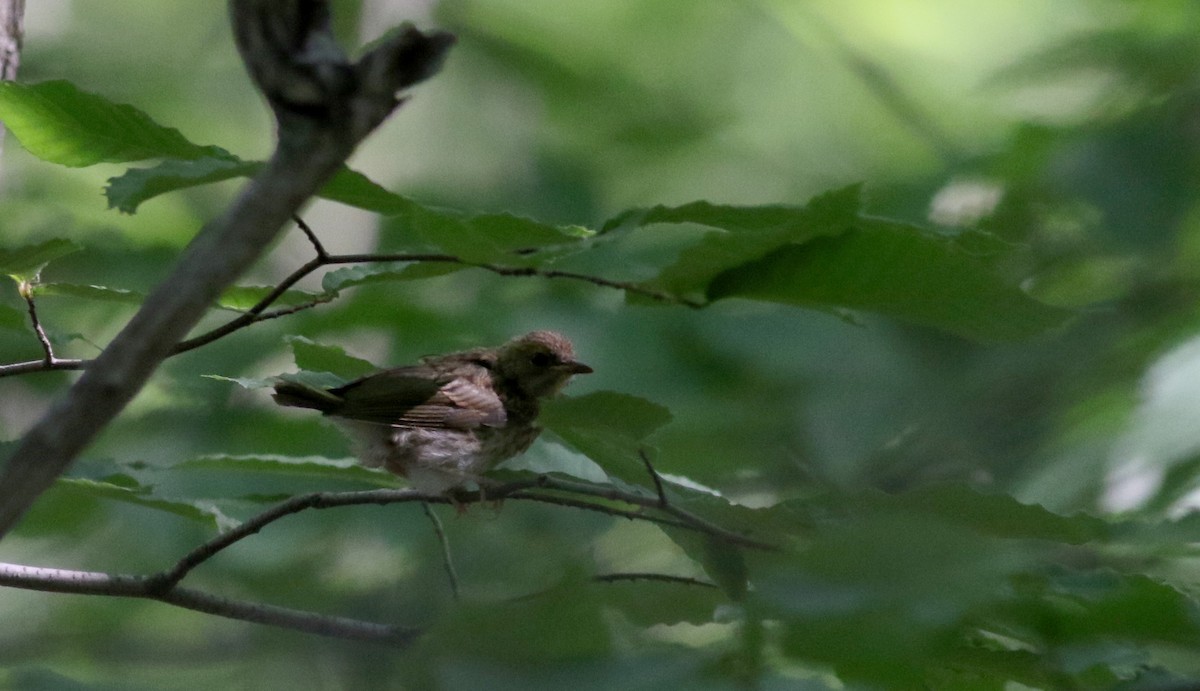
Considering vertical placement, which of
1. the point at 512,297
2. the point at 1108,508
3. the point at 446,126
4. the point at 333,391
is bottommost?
the point at 333,391

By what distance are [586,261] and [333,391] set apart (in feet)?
3.17

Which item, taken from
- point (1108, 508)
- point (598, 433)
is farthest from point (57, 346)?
point (1108, 508)

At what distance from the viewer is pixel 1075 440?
2861 millimetres

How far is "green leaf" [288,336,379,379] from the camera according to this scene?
2.70 metres

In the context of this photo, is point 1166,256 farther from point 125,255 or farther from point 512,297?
point 125,255

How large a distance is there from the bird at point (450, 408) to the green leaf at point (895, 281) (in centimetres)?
224

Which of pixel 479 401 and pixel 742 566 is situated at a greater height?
pixel 479 401

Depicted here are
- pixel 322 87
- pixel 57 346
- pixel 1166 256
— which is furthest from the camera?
pixel 57 346

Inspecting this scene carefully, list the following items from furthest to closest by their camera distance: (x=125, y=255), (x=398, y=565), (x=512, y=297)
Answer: (x=512, y=297), (x=125, y=255), (x=398, y=565)

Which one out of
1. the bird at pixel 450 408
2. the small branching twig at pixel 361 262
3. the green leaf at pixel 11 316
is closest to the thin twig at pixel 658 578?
the small branching twig at pixel 361 262

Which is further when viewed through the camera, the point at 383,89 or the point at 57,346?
the point at 57,346

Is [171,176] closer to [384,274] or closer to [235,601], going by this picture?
[384,274]

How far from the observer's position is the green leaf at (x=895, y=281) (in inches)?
75.3

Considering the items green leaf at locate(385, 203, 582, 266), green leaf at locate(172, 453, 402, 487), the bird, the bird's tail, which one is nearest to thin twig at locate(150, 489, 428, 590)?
green leaf at locate(172, 453, 402, 487)
